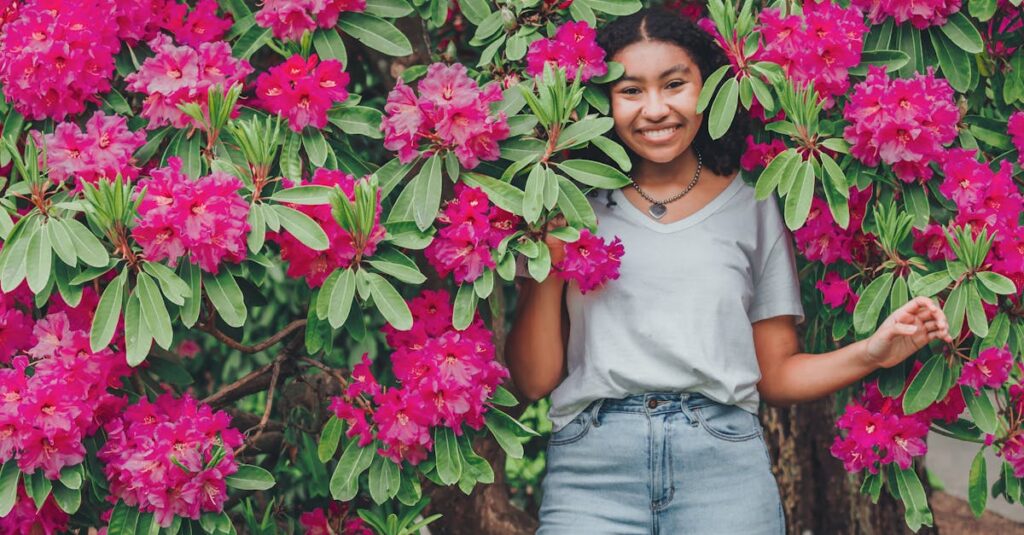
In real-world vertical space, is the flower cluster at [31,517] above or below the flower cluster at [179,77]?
below

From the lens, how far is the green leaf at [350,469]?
8.69 ft

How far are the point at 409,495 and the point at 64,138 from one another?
1.04 meters

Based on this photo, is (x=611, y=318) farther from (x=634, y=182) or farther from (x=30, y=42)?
(x=30, y=42)

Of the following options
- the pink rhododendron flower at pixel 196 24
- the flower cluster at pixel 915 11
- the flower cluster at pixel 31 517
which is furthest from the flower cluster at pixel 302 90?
the flower cluster at pixel 915 11

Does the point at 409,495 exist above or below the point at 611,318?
below

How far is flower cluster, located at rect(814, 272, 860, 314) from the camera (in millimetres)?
2752

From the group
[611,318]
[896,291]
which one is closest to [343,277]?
[611,318]

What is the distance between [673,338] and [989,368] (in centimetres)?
65

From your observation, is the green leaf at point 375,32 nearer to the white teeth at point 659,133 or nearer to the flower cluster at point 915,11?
the white teeth at point 659,133

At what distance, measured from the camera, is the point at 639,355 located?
8.53ft

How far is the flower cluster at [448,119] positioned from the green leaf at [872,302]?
83cm

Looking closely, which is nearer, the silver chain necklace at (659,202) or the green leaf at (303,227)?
the green leaf at (303,227)

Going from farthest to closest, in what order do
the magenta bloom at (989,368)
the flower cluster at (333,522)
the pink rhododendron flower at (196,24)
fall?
the flower cluster at (333,522) < the pink rhododendron flower at (196,24) < the magenta bloom at (989,368)

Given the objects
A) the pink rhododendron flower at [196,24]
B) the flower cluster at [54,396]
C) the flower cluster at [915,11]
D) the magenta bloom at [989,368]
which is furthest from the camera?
the pink rhododendron flower at [196,24]
